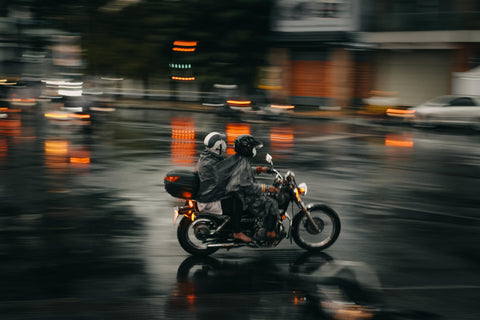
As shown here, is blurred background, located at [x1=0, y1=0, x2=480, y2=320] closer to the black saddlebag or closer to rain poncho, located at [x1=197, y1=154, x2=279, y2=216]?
rain poncho, located at [x1=197, y1=154, x2=279, y2=216]

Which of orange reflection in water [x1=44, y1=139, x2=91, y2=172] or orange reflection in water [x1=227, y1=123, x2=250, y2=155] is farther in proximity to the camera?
orange reflection in water [x1=227, y1=123, x2=250, y2=155]

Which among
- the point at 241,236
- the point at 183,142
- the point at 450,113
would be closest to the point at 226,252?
the point at 241,236

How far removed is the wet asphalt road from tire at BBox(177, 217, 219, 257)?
137mm

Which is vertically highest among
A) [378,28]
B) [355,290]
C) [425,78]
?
[378,28]

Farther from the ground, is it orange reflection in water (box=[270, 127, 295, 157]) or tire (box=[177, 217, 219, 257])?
orange reflection in water (box=[270, 127, 295, 157])

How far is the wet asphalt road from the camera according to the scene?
595 cm

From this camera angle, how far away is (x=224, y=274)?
696 cm

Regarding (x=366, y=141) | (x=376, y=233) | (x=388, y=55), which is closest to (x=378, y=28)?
(x=388, y=55)

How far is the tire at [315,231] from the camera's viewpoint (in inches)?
306

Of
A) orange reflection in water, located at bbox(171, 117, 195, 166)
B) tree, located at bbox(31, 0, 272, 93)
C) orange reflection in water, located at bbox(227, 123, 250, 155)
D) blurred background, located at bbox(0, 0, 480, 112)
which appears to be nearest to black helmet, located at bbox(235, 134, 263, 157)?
orange reflection in water, located at bbox(171, 117, 195, 166)

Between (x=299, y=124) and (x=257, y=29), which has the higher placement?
(x=257, y=29)

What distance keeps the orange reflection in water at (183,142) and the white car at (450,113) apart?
962cm

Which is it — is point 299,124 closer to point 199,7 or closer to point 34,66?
point 199,7

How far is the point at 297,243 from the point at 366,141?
45.0ft
